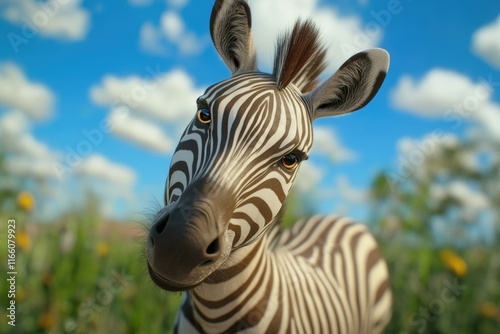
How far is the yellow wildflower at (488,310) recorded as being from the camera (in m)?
5.06

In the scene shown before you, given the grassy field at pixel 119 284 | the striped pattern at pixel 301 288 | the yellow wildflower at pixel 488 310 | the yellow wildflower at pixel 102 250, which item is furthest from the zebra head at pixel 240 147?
the yellow wildflower at pixel 488 310

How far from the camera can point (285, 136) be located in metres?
1.66

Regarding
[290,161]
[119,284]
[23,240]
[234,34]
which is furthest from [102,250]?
[290,161]

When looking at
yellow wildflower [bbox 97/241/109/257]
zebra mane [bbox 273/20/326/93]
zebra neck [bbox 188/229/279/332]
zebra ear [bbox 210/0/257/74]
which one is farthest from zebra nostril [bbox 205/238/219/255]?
yellow wildflower [bbox 97/241/109/257]

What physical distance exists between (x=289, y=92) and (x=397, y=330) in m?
4.07

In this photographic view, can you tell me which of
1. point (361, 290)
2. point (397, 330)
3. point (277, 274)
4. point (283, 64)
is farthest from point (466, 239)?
point (283, 64)

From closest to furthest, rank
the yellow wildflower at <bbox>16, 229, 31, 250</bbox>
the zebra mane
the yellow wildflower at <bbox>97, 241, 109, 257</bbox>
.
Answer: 1. the zebra mane
2. the yellow wildflower at <bbox>16, 229, 31, 250</bbox>
3. the yellow wildflower at <bbox>97, 241, 109, 257</bbox>

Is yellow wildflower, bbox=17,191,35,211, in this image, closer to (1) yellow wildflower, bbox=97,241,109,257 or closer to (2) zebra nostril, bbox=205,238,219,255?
(1) yellow wildflower, bbox=97,241,109,257

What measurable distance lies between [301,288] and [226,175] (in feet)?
3.47

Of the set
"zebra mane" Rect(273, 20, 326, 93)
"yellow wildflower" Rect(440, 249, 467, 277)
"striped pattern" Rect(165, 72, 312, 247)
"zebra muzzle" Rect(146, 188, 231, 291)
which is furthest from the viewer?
"yellow wildflower" Rect(440, 249, 467, 277)

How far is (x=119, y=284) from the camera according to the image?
4.04m

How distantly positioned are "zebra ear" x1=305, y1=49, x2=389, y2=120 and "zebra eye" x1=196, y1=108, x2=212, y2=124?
1.83 feet

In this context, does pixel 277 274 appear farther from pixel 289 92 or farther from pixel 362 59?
pixel 362 59

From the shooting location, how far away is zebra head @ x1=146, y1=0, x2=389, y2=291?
1369 mm
